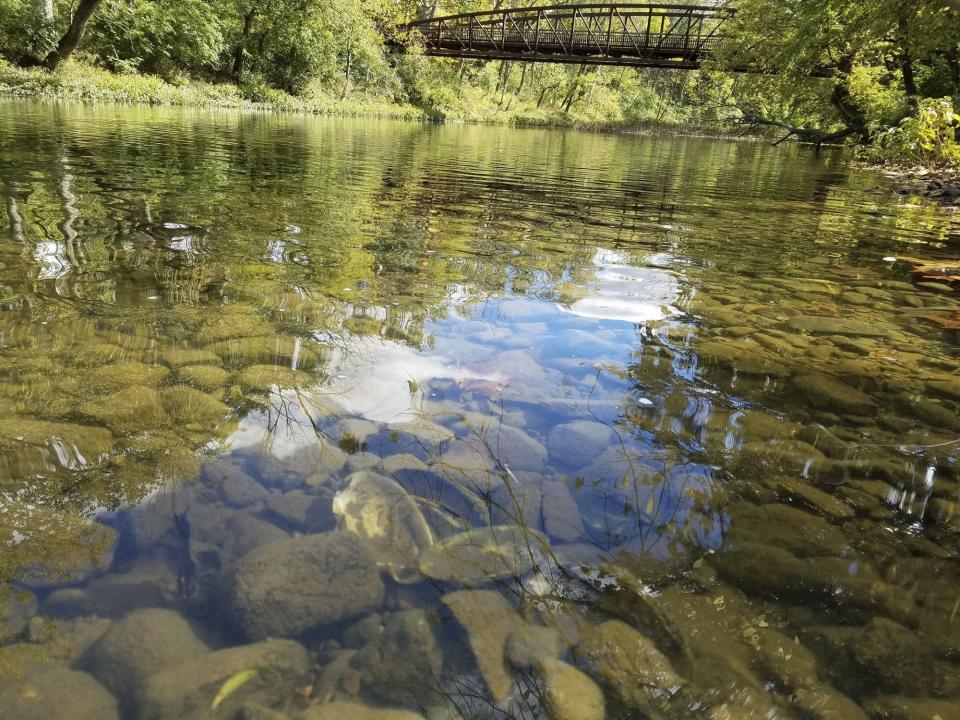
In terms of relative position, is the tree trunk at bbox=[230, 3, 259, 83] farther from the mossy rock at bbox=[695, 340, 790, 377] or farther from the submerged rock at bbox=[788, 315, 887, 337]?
the mossy rock at bbox=[695, 340, 790, 377]

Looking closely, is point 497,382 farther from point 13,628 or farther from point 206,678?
point 13,628

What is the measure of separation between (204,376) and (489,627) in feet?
5.47

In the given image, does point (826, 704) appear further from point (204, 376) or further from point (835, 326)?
point (835, 326)

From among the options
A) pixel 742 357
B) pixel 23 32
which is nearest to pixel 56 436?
pixel 742 357

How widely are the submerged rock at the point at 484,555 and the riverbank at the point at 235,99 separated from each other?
27.4 meters

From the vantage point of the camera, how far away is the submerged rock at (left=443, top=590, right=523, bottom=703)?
50.2 inches

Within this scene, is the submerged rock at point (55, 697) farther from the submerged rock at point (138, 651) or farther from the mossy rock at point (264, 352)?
the mossy rock at point (264, 352)

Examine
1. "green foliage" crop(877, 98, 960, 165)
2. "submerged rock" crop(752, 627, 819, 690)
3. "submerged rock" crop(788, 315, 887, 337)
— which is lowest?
"submerged rock" crop(752, 627, 819, 690)

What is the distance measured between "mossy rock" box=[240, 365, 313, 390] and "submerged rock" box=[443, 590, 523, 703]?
131 cm

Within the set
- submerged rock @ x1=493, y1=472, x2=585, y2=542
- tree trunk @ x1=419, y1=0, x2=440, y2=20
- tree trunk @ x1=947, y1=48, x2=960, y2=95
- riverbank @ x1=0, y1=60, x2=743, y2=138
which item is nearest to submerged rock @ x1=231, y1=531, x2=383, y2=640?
submerged rock @ x1=493, y1=472, x2=585, y2=542

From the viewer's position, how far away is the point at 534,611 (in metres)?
1.46

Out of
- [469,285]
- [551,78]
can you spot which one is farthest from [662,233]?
[551,78]

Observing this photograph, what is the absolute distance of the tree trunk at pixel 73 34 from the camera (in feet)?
68.2

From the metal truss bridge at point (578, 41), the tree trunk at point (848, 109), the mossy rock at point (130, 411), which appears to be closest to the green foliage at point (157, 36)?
the metal truss bridge at point (578, 41)
